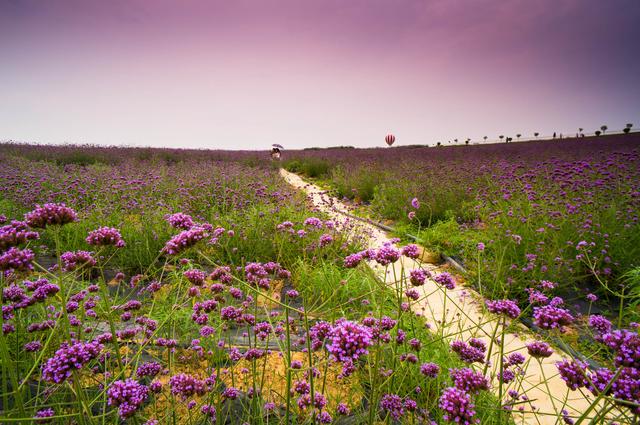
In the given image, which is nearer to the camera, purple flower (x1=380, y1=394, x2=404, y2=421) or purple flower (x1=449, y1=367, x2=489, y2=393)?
purple flower (x1=449, y1=367, x2=489, y2=393)

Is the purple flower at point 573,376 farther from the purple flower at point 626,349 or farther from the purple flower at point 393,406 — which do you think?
the purple flower at point 393,406

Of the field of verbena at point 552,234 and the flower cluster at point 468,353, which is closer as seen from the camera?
the flower cluster at point 468,353

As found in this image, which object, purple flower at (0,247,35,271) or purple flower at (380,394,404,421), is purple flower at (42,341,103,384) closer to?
purple flower at (0,247,35,271)

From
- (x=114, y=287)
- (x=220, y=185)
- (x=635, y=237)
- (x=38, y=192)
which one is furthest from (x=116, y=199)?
(x=635, y=237)

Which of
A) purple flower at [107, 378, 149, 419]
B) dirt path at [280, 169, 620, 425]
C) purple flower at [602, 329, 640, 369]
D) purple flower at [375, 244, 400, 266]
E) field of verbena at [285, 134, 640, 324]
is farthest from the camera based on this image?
field of verbena at [285, 134, 640, 324]

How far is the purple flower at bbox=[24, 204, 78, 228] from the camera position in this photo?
1275 millimetres

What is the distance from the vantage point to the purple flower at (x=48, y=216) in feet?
4.18

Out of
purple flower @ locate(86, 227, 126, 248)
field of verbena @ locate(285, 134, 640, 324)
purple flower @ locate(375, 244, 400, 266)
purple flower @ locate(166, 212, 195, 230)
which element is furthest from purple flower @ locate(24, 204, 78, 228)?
field of verbena @ locate(285, 134, 640, 324)

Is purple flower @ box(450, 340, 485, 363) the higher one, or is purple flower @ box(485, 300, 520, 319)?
purple flower @ box(485, 300, 520, 319)

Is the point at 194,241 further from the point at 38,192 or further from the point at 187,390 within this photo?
the point at 38,192

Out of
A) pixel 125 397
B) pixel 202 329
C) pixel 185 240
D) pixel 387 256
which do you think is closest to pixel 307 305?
pixel 202 329

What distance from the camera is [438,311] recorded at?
3.73 meters

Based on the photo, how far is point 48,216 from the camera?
4.33 feet

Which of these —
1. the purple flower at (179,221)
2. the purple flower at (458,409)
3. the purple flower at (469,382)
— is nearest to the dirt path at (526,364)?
the purple flower at (469,382)
